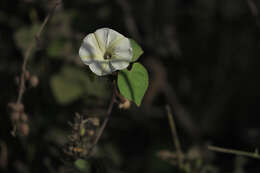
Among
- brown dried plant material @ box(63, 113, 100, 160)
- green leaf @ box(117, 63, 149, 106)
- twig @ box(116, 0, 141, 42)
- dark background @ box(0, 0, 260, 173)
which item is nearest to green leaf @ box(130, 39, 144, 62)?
green leaf @ box(117, 63, 149, 106)

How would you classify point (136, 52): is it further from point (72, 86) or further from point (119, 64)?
point (72, 86)

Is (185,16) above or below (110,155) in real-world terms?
above

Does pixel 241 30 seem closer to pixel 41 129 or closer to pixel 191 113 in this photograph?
pixel 191 113

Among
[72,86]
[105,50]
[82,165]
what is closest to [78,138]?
[82,165]

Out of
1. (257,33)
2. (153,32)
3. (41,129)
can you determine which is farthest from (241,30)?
(41,129)

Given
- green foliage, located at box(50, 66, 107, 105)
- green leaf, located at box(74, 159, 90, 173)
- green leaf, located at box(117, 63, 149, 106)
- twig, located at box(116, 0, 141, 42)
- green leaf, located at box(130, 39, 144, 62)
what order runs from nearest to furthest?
green leaf, located at box(117, 63, 149, 106) → green leaf, located at box(130, 39, 144, 62) → green leaf, located at box(74, 159, 90, 173) → green foliage, located at box(50, 66, 107, 105) → twig, located at box(116, 0, 141, 42)

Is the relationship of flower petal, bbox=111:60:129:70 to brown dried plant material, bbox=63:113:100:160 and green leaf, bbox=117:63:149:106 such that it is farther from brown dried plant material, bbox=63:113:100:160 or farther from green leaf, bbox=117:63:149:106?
brown dried plant material, bbox=63:113:100:160

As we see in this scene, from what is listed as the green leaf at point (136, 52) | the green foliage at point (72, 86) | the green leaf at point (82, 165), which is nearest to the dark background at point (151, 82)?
the green foliage at point (72, 86)
